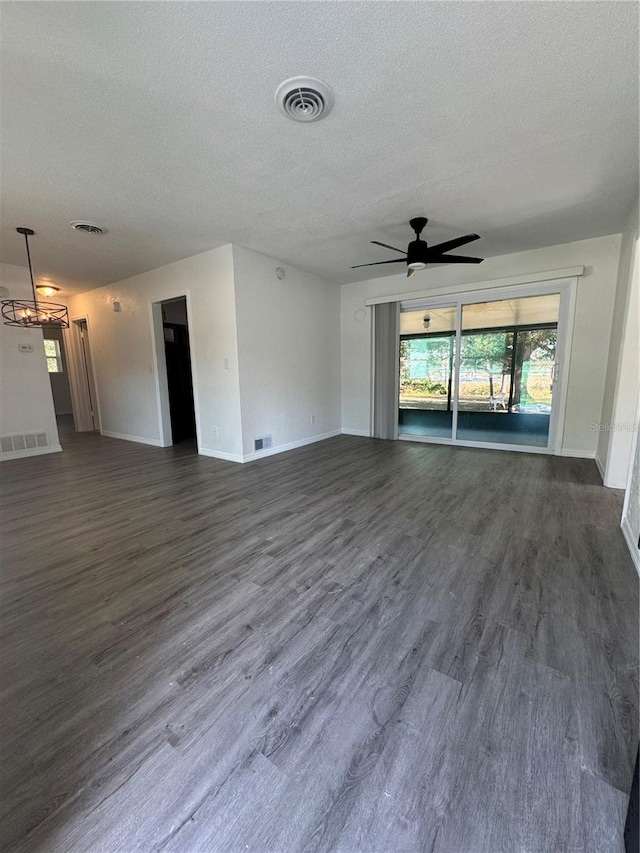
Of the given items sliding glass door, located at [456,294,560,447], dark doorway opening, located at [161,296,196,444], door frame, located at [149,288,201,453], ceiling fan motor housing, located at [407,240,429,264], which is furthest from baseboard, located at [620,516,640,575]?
dark doorway opening, located at [161,296,196,444]

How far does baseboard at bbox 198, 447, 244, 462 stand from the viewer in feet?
14.6

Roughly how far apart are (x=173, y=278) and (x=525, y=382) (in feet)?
17.7

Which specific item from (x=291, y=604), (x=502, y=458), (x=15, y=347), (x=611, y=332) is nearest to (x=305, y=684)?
(x=291, y=604)

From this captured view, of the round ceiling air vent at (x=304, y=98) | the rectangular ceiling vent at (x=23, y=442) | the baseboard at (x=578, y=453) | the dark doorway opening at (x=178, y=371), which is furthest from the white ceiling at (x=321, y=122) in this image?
the rectangular ceiling vent at (x=23, y=442)

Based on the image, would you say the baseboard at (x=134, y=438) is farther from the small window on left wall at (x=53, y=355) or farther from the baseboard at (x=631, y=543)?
the baseboard at (x=631, y=543)

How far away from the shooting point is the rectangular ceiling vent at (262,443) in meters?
4.57

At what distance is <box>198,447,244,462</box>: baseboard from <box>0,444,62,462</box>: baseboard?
2490 millimetres

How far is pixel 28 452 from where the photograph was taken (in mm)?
5023

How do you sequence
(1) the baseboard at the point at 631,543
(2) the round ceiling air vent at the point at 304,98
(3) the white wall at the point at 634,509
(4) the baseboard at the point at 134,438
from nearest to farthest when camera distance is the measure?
(2) the round ceiling air vent at the point at 304,98, (1) the baseboard at the point at 631,543, (3) the white wall at the point at 634,509, (4) the baseboard at the point at 134,438

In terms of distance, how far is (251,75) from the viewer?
1.73m

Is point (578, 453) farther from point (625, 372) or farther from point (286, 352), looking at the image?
point (286, 352)

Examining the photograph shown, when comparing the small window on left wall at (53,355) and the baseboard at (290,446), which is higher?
the small window on left wall at (53,355)

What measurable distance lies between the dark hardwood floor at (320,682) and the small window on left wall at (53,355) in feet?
28.1

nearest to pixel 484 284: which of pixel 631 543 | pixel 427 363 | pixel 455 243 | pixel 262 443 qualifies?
pixel 427 363
